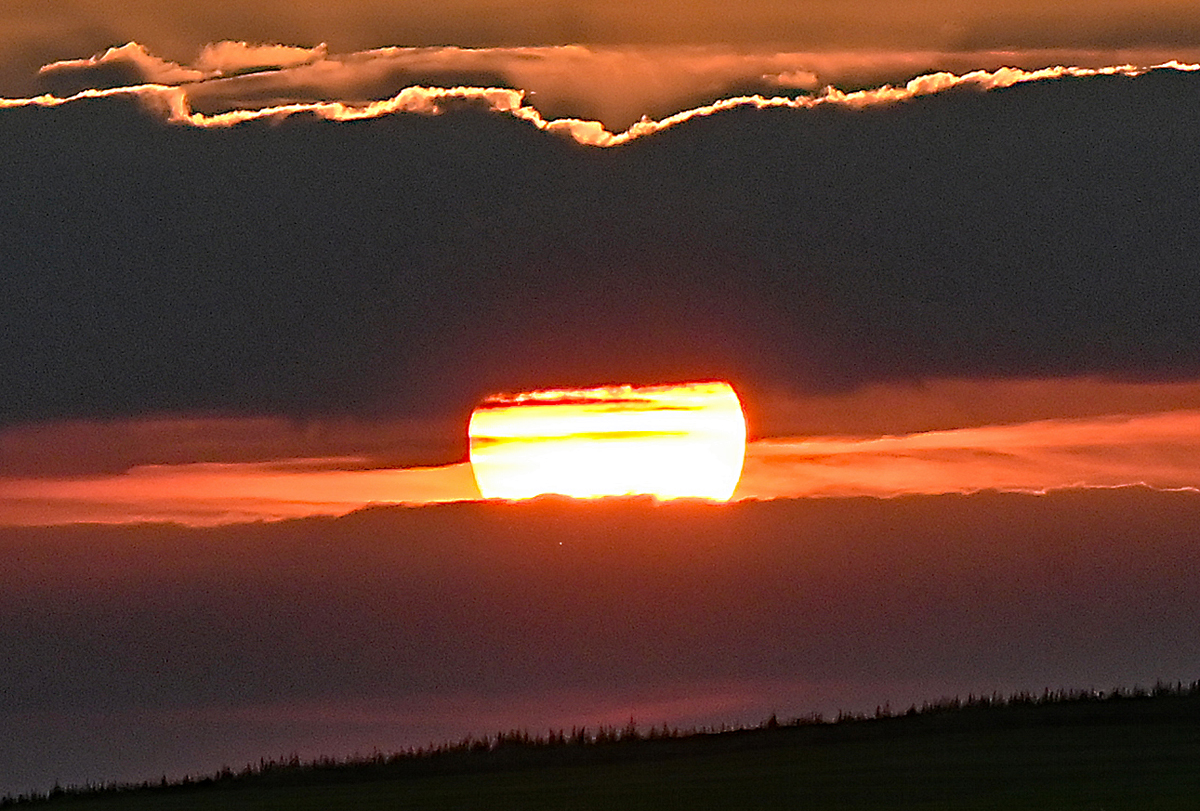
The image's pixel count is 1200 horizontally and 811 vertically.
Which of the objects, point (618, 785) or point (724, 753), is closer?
point (618, 785)

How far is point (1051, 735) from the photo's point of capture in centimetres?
3609

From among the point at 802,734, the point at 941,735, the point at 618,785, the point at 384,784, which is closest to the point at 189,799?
the point at 384,784

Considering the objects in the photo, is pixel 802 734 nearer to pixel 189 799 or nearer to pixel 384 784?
pixel 384 784

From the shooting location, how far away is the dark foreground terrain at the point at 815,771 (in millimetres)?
31203

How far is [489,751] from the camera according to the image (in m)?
39.9

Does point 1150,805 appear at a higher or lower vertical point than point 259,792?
lower

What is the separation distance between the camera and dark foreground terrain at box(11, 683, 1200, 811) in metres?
31.2

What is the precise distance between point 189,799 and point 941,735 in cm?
1406

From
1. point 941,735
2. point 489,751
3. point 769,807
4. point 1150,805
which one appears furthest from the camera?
point 489,751

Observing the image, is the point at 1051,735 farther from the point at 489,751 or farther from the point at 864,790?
the point at 489,751

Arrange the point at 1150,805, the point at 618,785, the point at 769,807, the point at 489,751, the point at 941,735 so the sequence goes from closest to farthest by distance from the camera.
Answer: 1. the point at 1150,805
2. the point at 769,807
3. the point at 618,785
4. the point at 941,735
5. the point at 489,751

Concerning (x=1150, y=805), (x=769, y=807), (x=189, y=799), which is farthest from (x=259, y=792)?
(x=1150, y=805)

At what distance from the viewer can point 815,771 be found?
3428 cm

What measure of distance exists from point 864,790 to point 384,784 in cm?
1025
